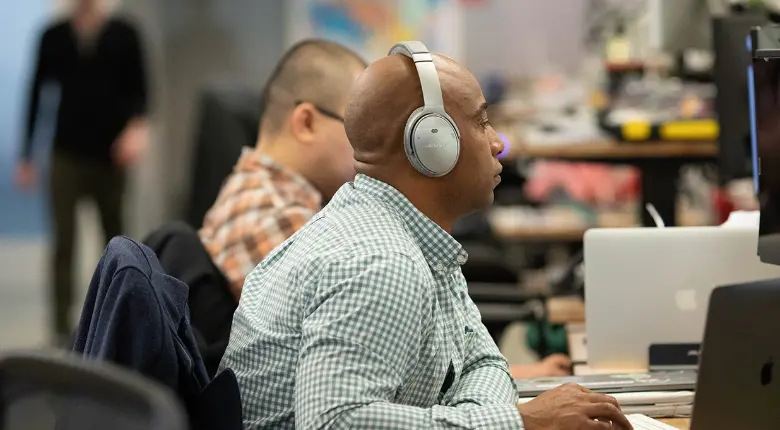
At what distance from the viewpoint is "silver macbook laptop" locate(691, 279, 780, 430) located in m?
1.44

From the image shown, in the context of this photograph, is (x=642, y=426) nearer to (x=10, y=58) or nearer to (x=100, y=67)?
(x=100, y=67)

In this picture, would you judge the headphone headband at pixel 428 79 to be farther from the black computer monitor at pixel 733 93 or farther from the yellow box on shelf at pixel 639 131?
the yellow box on shelf at pixel 639 131

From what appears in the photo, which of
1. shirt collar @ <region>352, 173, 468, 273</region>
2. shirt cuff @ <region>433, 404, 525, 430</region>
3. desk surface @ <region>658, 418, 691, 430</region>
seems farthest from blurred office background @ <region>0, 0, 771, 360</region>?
shirt cuff @ <region>433, 404, 525, 430</region>

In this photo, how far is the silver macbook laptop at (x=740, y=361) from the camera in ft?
4.71

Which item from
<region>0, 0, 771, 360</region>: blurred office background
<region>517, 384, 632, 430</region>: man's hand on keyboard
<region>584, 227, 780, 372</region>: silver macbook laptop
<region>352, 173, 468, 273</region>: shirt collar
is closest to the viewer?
<region>517, 384, 632, 430</region>: man's hand on keyboard

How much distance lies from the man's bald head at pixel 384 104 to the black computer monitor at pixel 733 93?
1.35m

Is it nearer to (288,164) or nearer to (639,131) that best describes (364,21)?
(639,131)

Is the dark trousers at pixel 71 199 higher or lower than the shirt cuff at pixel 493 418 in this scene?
lower

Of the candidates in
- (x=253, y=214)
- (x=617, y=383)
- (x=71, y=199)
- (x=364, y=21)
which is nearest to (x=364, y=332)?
(x=617, y=383)

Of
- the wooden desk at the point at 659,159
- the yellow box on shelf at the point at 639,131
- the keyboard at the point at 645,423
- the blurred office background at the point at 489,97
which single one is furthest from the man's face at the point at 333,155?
the yellow box on shelf at the point at 639,131

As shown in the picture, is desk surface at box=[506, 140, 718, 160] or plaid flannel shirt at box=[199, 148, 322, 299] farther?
desk surface at box=[506, 140, 718, 160]

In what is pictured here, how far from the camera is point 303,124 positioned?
8.33 feet

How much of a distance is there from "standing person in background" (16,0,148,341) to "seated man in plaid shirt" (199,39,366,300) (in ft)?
11.7

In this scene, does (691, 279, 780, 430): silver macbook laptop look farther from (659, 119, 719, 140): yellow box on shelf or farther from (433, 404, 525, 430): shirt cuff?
(659, 119, 719, 140): yellow box on shelf
